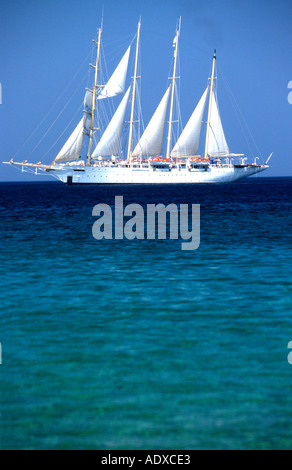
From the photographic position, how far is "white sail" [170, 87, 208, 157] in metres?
121

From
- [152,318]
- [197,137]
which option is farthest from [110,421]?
[197,137]

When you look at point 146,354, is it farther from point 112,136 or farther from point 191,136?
point 191,136

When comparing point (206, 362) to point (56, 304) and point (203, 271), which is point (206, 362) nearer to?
point (56, 304)

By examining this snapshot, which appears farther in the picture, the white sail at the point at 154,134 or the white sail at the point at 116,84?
the white sail at the point at 154,134

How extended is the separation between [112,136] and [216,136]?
29.7 m

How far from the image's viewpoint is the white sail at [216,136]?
126 metres

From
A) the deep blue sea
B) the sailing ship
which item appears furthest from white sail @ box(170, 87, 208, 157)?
the deep blue sea

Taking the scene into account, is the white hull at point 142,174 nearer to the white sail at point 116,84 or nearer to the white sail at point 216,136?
the white sail at point 216,136

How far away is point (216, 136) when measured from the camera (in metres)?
127

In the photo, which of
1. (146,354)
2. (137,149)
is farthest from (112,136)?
(146,354)

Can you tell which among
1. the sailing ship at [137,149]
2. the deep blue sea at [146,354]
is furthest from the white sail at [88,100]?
the deep blue sea at [146,354]

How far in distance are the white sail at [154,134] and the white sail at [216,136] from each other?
14144mm

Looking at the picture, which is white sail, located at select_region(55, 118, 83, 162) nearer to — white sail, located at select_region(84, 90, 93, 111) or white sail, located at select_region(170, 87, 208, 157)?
white sail, located at select_region(84, 90, 93, 111)

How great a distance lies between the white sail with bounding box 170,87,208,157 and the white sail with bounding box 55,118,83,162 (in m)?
25.9
